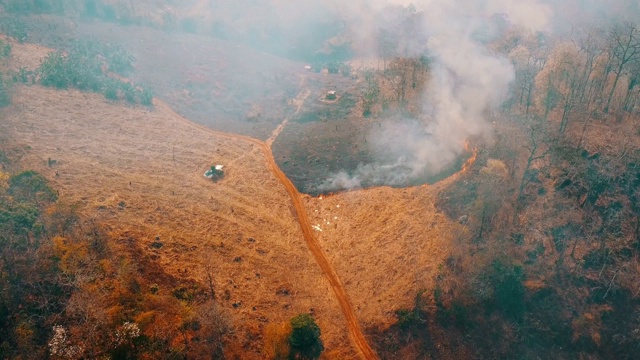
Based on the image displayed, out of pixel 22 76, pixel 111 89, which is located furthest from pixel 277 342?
pixel 22 76

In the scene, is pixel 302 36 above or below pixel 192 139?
above

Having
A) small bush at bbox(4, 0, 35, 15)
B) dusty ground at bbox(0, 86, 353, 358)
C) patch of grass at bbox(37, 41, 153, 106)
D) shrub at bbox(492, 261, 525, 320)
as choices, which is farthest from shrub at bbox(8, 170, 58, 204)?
small bush at bbox(4, 0, 35, 15)

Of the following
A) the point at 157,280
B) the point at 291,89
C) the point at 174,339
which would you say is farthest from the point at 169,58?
the point at 174,339

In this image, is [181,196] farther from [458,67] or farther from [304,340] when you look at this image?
[458,67]

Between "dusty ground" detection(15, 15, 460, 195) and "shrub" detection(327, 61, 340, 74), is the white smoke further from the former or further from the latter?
"shrub" detection(327, 61, 340, 74)

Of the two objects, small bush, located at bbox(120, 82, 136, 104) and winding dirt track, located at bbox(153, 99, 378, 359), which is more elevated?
small bush, located at bbox(120, 82, 136, 104)

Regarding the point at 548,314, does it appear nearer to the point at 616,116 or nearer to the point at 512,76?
the point at 616,116
